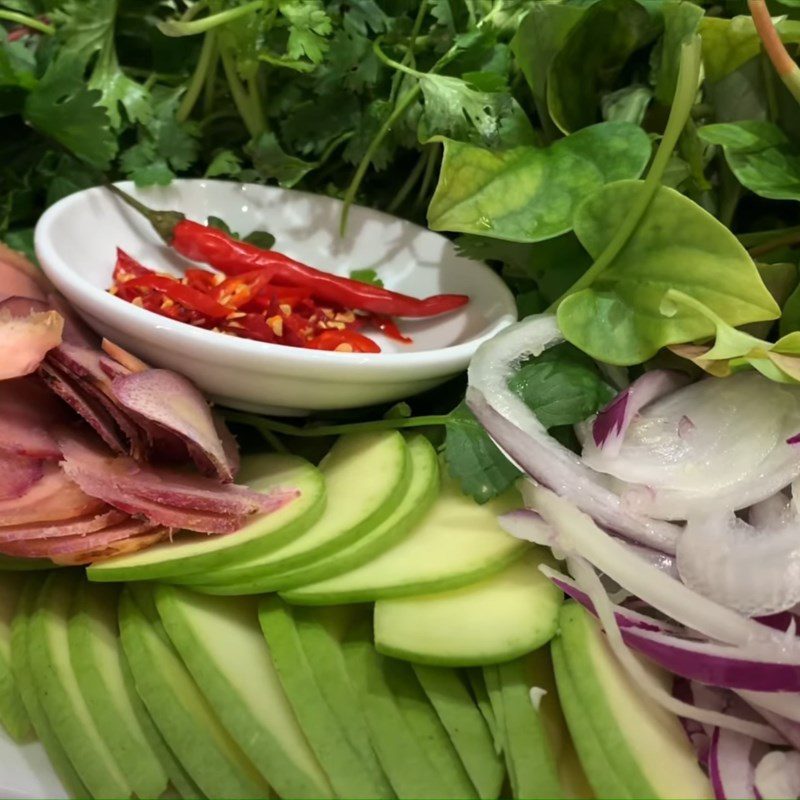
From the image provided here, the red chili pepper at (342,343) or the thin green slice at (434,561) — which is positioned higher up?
the red chili pepper at (342,343)

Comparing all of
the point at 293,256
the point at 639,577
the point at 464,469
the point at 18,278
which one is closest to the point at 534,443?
the point at 464,469

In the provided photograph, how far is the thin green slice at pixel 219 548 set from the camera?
1.10m

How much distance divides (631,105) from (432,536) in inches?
31.0

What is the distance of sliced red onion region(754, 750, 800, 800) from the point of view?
0.93 metres

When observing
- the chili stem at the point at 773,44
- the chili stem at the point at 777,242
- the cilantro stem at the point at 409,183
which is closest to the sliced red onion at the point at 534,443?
the chili stem at the point at 777,242

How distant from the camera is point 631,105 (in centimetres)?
137

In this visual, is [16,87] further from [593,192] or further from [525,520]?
[525,520]

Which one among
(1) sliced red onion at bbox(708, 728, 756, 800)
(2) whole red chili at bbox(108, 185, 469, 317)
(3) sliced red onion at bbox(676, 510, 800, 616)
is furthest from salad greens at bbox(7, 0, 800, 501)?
(1) sliced red onion at bbox(708, 728, 756, 800)

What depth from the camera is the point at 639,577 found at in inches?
40.7

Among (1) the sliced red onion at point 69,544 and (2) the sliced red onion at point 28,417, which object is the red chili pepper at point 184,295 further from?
(1) the sliced red onion at point 69,544

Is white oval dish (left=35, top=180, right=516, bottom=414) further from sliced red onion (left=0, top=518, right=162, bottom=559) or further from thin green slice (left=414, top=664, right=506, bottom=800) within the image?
thin green slice (left=414, top=664, right=506, bottom=800)

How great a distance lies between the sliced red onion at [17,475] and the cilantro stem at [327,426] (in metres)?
0.33

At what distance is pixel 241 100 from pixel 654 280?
94 cm

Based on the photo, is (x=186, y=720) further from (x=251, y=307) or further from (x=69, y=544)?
(x=251, y=307)
